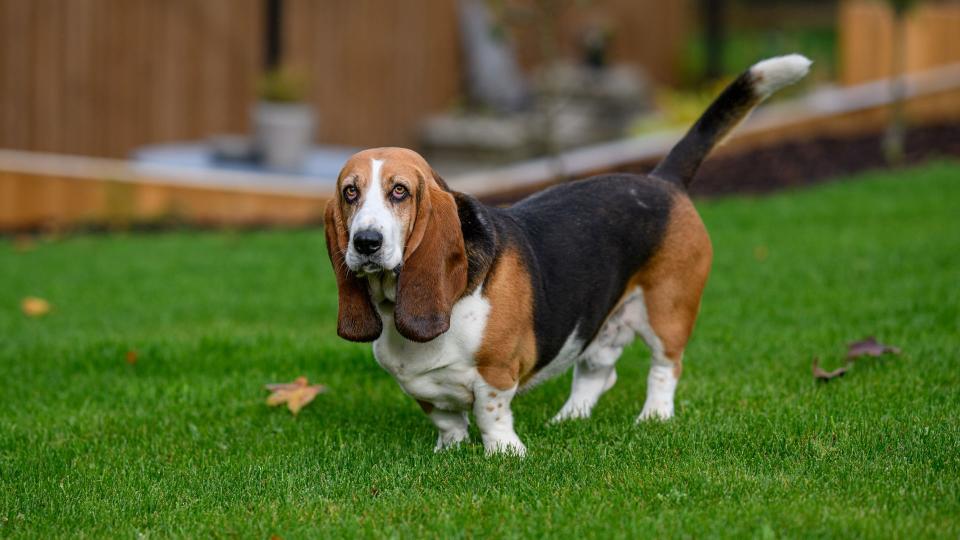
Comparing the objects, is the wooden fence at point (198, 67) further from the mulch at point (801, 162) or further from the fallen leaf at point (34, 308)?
the fallen leaf at point (34, 308)

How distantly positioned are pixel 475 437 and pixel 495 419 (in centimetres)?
48

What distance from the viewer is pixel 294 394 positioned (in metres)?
5.77

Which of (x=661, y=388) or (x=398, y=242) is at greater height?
(x=398, y=242)

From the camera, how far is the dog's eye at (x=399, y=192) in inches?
166

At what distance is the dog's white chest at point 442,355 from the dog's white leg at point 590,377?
36.7 inches

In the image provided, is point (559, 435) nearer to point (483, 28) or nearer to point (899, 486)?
point (899, 486)

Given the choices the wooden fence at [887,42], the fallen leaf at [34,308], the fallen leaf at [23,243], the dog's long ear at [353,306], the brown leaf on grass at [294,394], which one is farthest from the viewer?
the wooden fence at [887,42]

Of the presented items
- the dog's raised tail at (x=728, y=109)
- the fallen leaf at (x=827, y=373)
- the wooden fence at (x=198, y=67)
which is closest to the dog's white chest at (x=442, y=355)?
the dog's raised tail at (x=728, y=109)

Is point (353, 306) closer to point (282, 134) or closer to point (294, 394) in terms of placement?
point (294, 394)

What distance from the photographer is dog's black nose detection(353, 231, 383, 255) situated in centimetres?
406

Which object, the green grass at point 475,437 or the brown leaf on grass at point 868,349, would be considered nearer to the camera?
the green grass at point 475,437

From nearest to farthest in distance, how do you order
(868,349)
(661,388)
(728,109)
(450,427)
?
(450,427) → (661,388) → (728,109) → (868,349)

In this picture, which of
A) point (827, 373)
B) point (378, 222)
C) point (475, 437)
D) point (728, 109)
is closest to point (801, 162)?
point (827, 373)

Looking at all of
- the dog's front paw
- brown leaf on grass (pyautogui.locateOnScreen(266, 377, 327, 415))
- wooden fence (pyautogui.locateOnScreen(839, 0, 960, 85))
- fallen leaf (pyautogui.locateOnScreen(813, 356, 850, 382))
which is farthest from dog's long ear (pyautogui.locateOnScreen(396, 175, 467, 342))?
wooden fence (pyautogui.locateOnScreen(839, 0, 960, 85))
